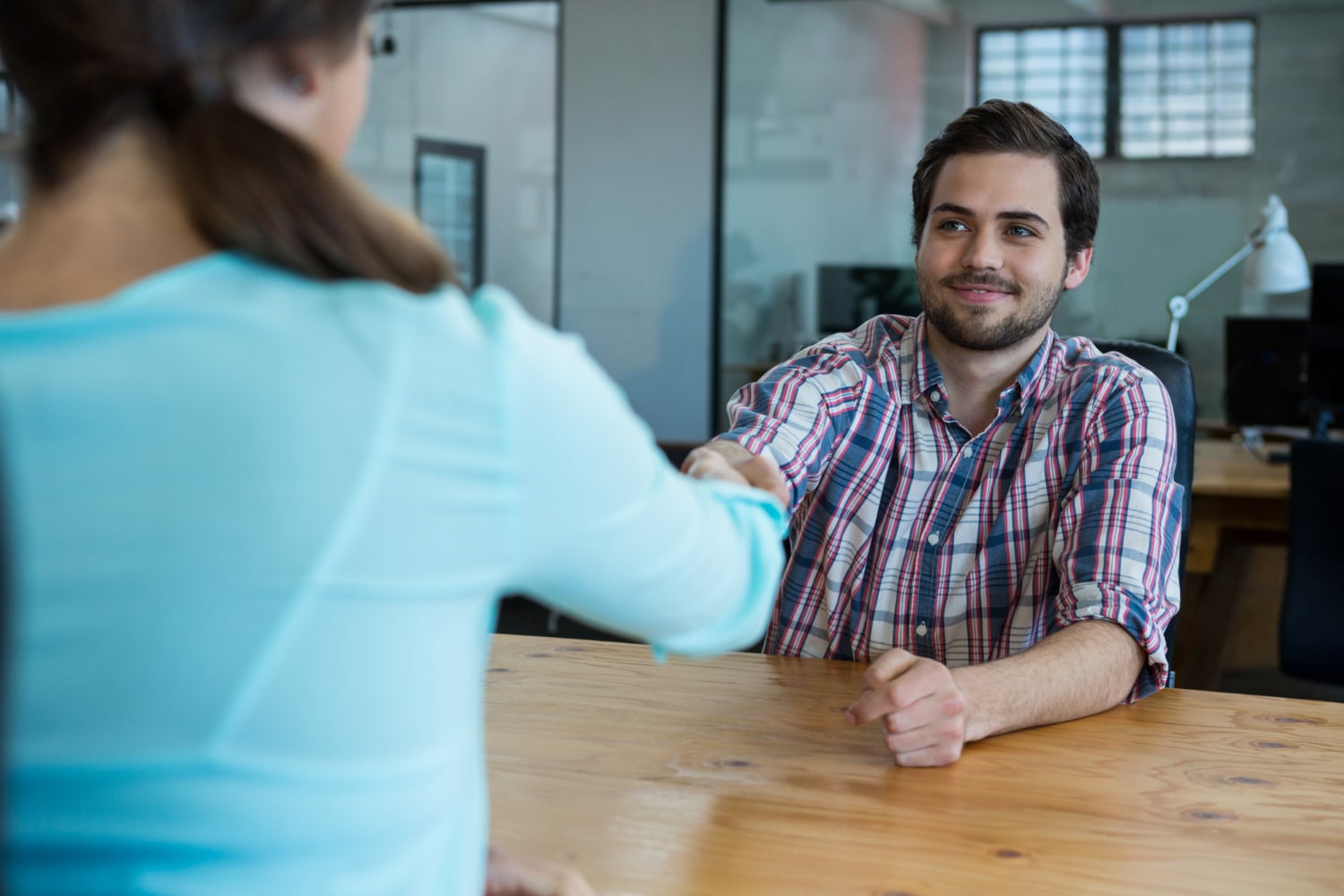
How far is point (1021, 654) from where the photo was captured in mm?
1309

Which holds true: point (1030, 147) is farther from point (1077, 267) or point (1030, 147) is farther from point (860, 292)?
point (860, 292)

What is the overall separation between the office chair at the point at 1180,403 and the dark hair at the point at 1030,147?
201 millimetres

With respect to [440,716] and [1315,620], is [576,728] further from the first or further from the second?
[1315,620]

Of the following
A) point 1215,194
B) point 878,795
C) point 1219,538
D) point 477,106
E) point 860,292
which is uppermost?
point 477,106

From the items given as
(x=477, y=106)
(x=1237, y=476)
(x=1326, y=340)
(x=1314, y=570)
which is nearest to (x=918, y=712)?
(x=1314, y=570)

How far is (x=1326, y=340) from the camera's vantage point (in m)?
3.84

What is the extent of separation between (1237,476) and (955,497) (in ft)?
6.72

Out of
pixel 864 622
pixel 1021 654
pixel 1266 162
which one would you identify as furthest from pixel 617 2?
pixel 1021 654

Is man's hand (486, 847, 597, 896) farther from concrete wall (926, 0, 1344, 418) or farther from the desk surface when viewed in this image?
concrete wall (926, 0, 1344, 418)

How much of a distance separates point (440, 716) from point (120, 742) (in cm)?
15

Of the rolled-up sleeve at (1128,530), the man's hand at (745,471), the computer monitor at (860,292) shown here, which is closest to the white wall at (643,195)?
the computer monitor at (860,292)

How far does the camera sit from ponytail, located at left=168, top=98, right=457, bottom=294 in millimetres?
578

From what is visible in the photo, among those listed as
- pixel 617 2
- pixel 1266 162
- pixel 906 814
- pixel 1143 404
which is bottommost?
pixel 906 814

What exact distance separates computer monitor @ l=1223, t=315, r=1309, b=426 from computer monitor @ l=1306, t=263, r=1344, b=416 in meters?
0.34
